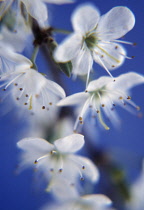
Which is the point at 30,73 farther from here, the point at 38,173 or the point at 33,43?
the point at 38,173

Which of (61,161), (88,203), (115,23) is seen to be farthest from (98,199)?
(115,23)

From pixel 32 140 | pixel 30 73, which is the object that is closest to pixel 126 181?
pixel 32 140

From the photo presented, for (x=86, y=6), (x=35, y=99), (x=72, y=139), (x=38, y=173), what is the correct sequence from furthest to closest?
(x=38, y=173) < (x=35, y=99) < (x=72, y=139) < (x=86, y=6)

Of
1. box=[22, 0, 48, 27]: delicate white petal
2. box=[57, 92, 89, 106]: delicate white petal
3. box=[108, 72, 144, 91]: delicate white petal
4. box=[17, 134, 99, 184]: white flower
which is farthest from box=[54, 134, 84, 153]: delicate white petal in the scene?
box=[22, 0, 48, 27]: delicate white petal

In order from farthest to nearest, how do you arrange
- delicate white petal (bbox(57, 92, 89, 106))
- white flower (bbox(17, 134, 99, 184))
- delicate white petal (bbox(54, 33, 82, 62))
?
white flower (bbox(17, 134, 99, 184)) → delicate white petal (bbox(57, 92, 89, 106)) → delicate white petal (bbox(54, 33, 82, 62))

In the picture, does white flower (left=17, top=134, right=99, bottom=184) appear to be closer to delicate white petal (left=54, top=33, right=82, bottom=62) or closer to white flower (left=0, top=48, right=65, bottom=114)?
white flower (left=0, top=48, right=65, bottom=114)

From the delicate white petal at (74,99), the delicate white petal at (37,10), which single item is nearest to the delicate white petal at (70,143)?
the delicate white petal at (74,99)
